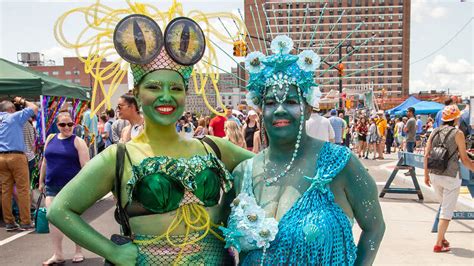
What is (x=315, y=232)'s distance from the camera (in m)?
1.88

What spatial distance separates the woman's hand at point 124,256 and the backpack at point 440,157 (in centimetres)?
429

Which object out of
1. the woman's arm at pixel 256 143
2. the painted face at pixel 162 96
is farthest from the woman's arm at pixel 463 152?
the painted face at pixel 162 96

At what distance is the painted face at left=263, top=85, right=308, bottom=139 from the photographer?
80.8 inches

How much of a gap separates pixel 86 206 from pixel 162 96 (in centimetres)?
61

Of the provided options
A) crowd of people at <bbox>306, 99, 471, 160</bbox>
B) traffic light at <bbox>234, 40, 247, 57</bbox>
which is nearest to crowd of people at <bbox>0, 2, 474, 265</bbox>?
traffic light at <bbox>234, 40, 247, 57</bbox>

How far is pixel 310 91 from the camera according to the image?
Result: 2129 millimetres

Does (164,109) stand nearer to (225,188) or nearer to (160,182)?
(160,182)

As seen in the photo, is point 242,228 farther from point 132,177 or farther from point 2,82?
point 2,82

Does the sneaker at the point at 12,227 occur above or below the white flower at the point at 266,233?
below

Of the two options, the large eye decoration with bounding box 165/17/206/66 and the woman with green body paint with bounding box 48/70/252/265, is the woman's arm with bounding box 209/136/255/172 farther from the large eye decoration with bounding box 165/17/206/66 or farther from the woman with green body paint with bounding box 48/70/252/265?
the large eye decoration with bounding box 165/17/206/66

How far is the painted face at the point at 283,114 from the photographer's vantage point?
6.73 feet

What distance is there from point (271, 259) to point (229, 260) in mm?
378

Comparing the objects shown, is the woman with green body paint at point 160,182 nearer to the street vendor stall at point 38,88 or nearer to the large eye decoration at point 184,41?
the large eye decoration at point 184,41

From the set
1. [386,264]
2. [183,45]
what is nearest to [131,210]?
[183,45]
